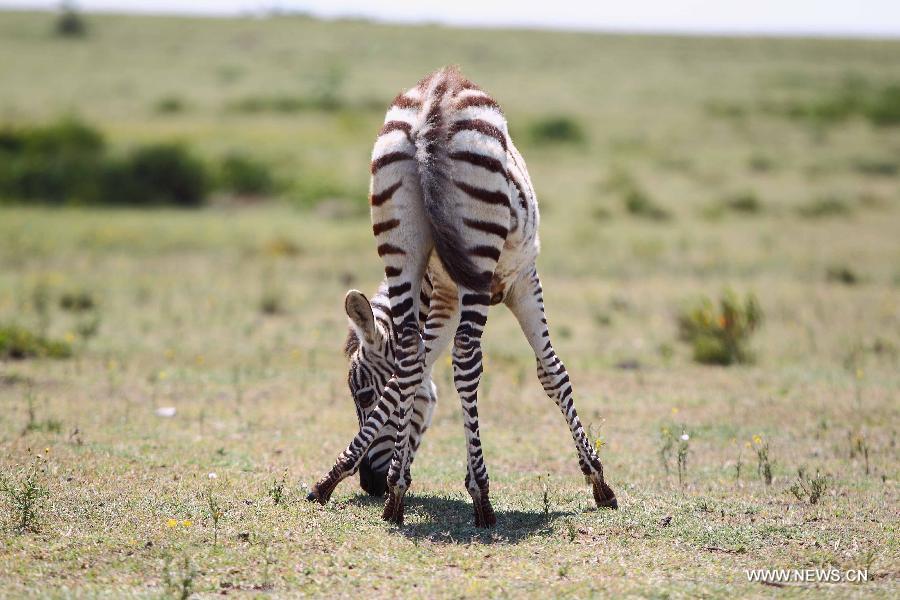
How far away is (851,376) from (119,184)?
57.4 feet

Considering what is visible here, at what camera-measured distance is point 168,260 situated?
17359mm

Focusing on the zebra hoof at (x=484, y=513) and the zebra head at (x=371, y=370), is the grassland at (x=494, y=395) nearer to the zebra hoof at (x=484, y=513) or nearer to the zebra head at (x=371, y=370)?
the zebra hoof at (x=484, y=513)

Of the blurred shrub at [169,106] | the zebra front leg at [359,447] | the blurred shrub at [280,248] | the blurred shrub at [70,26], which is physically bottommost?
the zebra front leg at [359,447]

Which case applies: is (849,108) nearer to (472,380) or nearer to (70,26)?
Result: (472,380)

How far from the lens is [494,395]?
10227 millimetres

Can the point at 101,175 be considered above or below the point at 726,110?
below

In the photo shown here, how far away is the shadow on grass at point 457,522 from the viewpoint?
5969mm

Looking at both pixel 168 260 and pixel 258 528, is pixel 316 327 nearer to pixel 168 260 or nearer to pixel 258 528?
pixel 168 260

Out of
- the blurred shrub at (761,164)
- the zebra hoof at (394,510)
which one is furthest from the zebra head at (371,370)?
the blurred shrub at (761,164)

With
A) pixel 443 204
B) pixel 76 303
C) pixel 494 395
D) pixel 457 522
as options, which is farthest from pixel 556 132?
pixel 457 522

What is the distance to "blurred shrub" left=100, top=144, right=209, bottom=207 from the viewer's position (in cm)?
2306

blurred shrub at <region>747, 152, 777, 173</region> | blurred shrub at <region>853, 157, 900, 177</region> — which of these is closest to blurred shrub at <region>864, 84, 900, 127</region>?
blurred shrub at <region>853, 157, 900, 177</region>

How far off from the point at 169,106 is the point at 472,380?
3536 cm

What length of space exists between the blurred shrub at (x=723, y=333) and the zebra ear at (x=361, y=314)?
5680 mm
